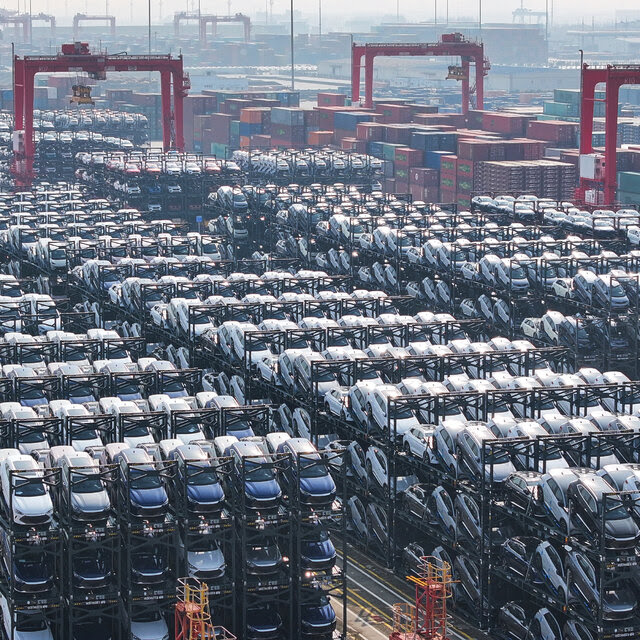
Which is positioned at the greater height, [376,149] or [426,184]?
[376,149]

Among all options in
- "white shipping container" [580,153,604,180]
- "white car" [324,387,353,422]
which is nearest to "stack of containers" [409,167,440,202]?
"white shipping container" [580,153,604,180]

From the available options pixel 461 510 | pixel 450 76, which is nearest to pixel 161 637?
pixel 461 510

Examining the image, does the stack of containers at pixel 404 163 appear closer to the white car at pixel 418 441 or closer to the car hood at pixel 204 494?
the white car at pixel 418 441

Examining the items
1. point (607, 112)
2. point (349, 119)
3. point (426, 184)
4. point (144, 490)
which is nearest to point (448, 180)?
point (426, 184)

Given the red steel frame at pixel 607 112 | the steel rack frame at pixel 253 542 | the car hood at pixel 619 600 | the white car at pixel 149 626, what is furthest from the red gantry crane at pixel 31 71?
the car hood at pixel 619 600

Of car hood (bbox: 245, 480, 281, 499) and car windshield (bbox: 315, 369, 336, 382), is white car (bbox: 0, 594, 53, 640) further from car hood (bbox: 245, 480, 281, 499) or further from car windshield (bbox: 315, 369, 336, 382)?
car windshield (bbox: 315, 369, 336, 382)

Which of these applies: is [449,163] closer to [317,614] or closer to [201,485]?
[317,614]

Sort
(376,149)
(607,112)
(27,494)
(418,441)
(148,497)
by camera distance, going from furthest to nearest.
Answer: (376,149) < (607,112) < (418,441) < (148,497) < (27,494)
